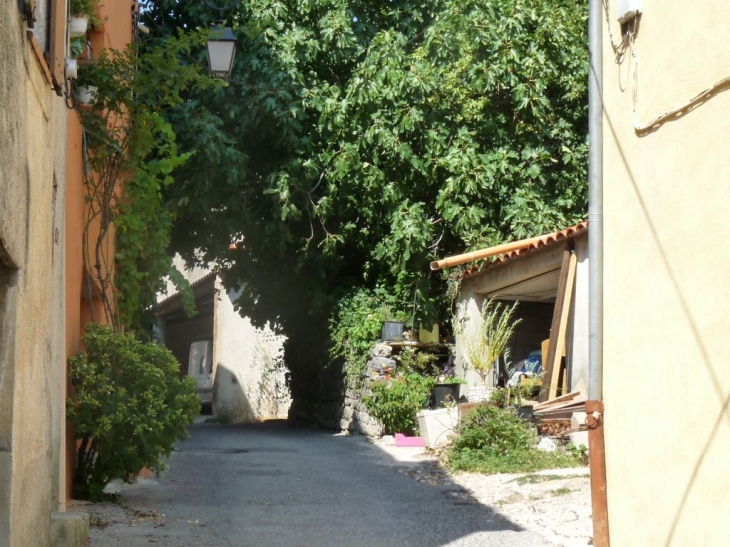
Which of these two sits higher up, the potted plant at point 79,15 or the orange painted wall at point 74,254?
Result: the potted plant at point 79,15

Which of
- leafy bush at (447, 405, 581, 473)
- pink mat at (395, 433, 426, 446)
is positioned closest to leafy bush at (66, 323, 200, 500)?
leafy bush at (447, 405, 581, 473)

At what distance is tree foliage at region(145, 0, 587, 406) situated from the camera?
15016 mm

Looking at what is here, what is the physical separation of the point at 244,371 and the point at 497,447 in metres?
14.5

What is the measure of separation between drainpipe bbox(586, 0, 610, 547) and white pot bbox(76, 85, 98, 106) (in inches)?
170

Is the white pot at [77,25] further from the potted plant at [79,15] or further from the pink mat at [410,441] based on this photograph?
the pink mat at [410,441]

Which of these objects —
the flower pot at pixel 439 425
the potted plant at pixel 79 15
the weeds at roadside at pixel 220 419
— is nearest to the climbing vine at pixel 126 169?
the potted plant at pixel 79 15

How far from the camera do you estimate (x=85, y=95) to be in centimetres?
846

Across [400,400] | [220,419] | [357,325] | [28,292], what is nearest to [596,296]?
[28,292]

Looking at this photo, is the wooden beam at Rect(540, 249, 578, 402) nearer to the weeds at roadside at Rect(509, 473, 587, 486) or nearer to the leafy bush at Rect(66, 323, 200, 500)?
the weeds at roadside at Rect(509, 473, 587, 486)

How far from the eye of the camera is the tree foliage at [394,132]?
15.0m

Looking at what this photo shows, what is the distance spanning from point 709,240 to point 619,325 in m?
1.25

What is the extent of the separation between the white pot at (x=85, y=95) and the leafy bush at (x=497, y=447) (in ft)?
18.3

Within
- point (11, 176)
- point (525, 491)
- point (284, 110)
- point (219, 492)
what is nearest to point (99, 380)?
point (219, 492)

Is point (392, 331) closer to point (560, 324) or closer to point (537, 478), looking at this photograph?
point (560, 324)
